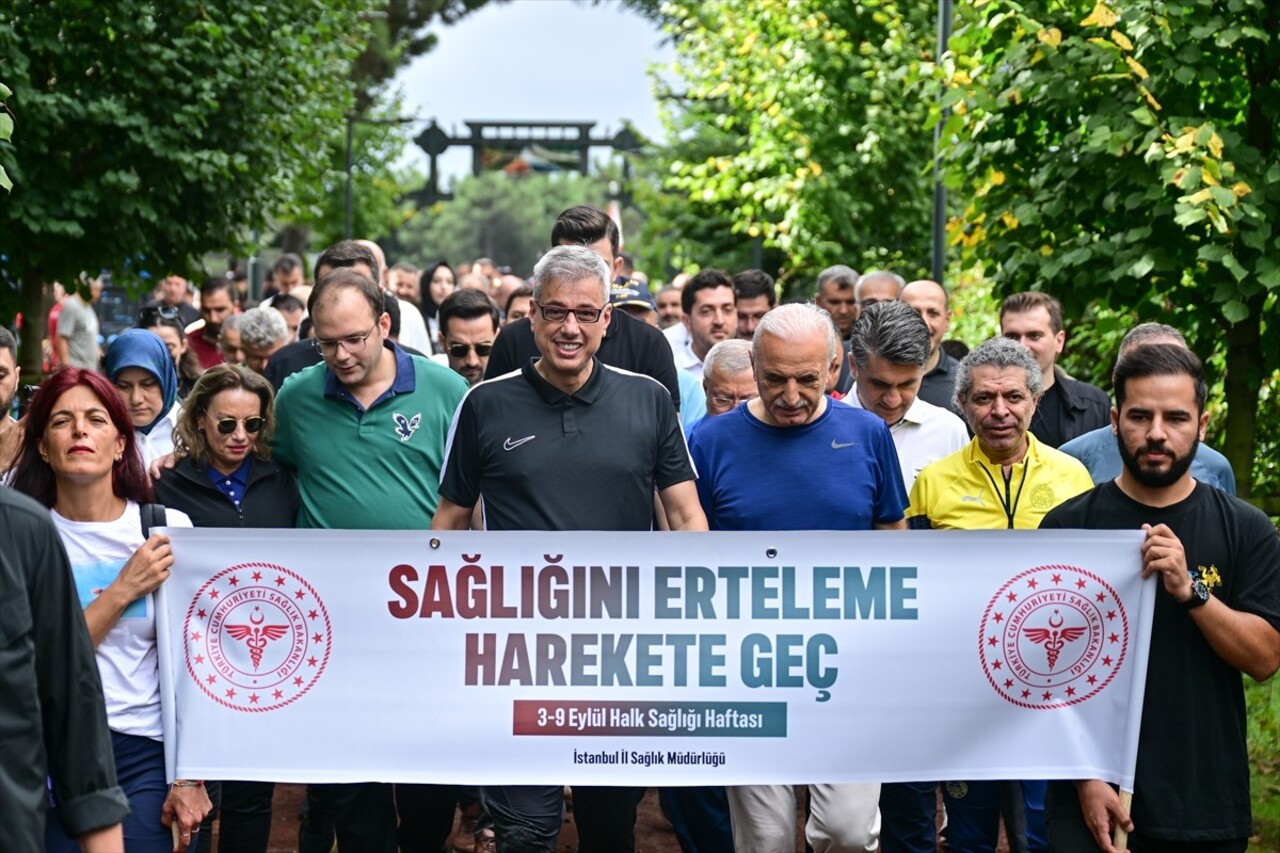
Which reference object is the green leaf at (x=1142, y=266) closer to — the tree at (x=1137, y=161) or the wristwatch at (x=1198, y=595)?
the tree at (x=1137, y=161)

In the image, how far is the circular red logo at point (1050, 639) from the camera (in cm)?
611

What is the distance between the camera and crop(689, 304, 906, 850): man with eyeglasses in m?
6.45

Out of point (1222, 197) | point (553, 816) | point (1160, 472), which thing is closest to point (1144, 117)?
point (1222, 197)

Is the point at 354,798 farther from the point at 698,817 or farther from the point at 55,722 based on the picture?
the point at 55,722

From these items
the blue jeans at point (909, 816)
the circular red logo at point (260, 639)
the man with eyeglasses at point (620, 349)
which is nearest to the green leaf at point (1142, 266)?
the man with eyeglasses at point (620, 349)

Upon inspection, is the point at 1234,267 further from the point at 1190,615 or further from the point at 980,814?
the point at 1190,615

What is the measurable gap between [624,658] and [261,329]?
4595mm

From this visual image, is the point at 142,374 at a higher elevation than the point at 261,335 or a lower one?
lower

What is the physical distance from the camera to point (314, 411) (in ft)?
23.0

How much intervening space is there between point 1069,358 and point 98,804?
35.2 feet

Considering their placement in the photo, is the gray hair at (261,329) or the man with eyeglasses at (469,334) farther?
the gray hair at (261,329)

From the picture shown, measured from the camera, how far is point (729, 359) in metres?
8.34

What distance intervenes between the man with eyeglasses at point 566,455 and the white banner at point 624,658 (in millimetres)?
144

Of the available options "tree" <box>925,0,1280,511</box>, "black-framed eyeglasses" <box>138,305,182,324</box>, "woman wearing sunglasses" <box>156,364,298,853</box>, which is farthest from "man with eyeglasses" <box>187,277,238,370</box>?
"woman wearing sunglasses" <box>156,364,298,853</box>
